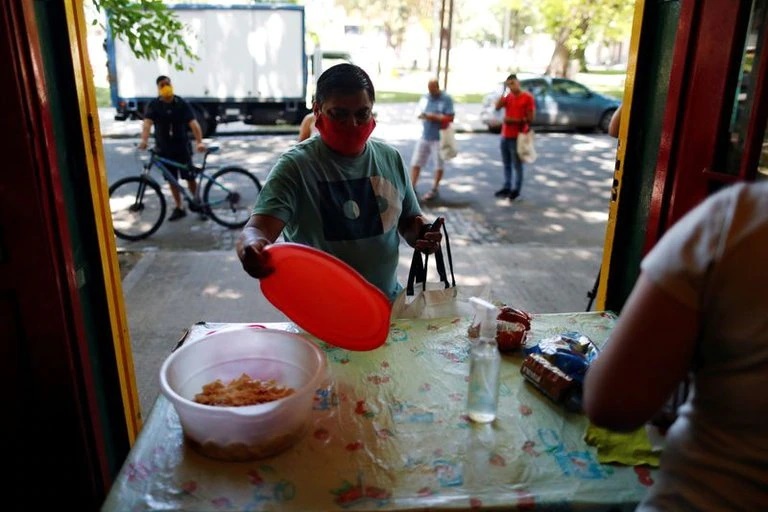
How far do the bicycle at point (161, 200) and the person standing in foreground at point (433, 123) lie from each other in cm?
230

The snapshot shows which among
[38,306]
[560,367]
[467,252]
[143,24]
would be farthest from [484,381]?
[467,252]

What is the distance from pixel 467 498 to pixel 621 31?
2562 centimetres

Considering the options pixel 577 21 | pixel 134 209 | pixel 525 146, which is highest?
pixel 577 21

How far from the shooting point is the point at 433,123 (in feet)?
26.2

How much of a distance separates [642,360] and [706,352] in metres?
0.12

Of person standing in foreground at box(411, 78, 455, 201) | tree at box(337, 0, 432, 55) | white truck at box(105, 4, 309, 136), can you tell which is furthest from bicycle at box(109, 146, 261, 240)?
tree at box(337, 0, 432, 55)

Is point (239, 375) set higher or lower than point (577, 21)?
lower

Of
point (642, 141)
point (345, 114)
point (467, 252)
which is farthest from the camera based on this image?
point (467, 252)

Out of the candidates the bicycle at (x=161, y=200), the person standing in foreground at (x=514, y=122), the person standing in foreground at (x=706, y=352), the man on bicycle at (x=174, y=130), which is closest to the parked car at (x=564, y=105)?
the person standing in foreground at (x=514, y=122)

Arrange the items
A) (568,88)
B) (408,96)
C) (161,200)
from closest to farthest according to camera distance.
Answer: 1. (161,200)
2. (568,88)
3. (408,96)

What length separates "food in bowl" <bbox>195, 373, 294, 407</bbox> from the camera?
1.45 m

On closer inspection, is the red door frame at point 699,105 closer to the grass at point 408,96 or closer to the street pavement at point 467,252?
the street pavement at point 467,252

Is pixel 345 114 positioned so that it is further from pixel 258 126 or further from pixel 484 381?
pixel 258 126

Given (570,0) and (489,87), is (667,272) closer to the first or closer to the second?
(570,0)
